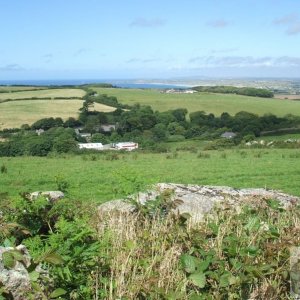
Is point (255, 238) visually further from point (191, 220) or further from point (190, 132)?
point (190, 132)

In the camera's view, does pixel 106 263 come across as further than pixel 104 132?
No

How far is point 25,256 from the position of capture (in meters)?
4.33

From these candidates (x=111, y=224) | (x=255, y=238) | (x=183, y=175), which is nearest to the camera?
(x=255, y=238)

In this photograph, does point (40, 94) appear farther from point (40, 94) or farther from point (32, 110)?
point (32, 110)

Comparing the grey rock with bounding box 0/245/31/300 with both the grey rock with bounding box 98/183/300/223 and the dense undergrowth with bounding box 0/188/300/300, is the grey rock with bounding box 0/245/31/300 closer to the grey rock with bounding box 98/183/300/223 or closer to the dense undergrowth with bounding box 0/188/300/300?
the dense undergrowth with bounding box 0/188/300/300

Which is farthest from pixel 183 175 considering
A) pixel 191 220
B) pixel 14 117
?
pixel 14 117

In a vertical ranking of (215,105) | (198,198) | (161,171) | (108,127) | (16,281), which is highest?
(16,281)

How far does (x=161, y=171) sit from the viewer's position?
24422mm

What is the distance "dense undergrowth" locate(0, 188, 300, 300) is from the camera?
446cm

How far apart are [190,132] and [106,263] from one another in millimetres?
75227

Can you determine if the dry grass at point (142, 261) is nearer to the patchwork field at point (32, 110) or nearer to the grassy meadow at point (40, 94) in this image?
the patchwork field at point (32, 110)

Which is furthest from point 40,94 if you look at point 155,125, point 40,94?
point 155,125

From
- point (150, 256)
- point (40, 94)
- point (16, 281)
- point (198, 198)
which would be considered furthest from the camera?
point (40, 94)

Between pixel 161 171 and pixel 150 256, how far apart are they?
62.5 ft
